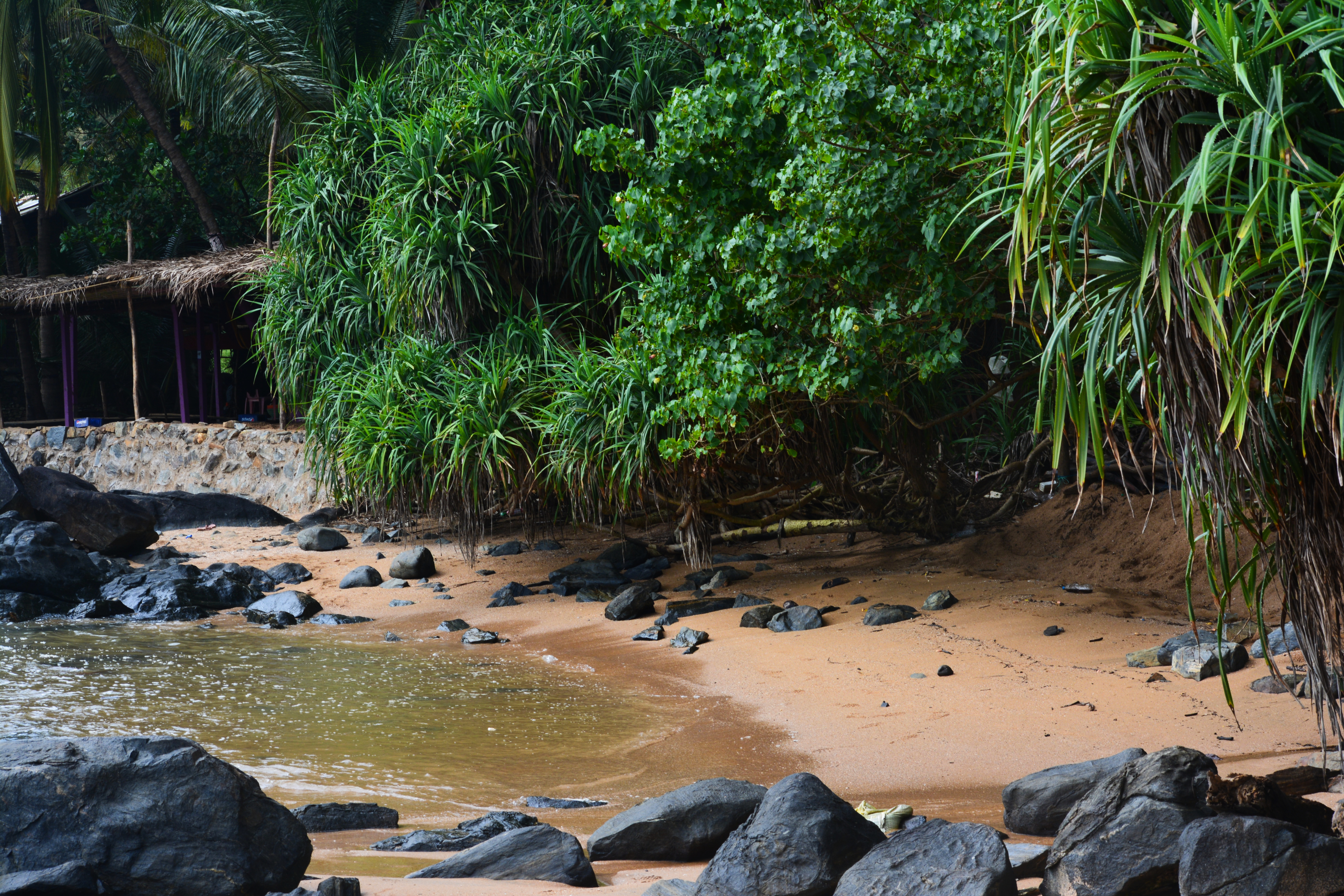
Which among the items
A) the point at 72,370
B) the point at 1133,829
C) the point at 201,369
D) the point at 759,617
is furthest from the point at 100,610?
the point at 1133,829

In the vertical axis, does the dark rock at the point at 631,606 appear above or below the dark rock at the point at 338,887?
below

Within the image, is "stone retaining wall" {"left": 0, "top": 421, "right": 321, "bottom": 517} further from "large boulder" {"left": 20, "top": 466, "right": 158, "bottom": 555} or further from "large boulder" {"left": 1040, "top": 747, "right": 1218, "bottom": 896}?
"large boulder" {"left": 1040, "top": 747, "right": 1218, "bottom": 896}

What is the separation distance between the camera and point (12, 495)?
38.3 feet

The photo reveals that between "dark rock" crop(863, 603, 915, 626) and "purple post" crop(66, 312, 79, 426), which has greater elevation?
"purple post" crop(66, 312, 79, 426)

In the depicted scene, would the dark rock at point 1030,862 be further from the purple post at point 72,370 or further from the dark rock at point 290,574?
the purple post at point 72,370

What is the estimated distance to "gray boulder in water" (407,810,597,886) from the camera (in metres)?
3.02

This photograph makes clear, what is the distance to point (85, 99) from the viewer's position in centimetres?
1850

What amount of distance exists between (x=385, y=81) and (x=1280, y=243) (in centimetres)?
943

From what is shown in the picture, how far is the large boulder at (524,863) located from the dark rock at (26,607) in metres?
8.09

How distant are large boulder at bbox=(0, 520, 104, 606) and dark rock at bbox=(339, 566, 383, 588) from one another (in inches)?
102

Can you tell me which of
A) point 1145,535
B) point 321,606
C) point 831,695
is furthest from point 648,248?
point 321,606

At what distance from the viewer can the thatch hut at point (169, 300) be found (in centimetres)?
1308

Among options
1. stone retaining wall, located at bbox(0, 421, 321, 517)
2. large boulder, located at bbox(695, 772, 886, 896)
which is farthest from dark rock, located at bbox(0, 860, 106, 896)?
stone retaining wall, located at bbox(0, 421, 321, 517)

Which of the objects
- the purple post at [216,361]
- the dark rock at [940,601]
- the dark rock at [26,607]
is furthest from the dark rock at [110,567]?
the dark rock at [940,601]
